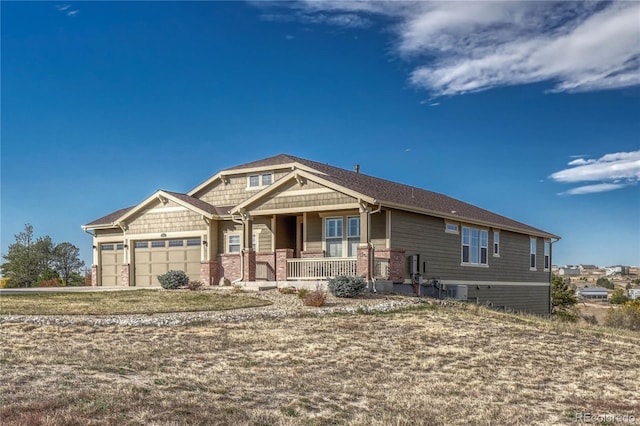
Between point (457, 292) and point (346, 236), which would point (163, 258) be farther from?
point (457, 292)

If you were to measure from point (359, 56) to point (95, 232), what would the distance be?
54.9 feet

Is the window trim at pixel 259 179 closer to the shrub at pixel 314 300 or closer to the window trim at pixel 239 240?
the window trim at pixel 239 240

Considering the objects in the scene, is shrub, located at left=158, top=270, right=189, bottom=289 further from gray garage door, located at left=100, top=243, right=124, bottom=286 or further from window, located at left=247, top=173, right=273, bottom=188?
gray garage door, located at left=100, top=243, right=124, bottom=286

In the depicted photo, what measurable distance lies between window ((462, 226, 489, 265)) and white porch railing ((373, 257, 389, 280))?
6.50 meters

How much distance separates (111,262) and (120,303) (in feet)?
42.8

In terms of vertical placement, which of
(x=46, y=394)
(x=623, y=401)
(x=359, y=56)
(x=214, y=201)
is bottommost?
(x=623, y=401)

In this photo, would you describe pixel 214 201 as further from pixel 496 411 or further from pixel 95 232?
pixel 496 411

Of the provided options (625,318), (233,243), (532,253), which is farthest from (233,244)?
(625,318)

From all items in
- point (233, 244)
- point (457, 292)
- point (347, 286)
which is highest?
point (233, 244)

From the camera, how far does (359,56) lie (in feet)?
79.9

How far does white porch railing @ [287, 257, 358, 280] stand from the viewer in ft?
73.5

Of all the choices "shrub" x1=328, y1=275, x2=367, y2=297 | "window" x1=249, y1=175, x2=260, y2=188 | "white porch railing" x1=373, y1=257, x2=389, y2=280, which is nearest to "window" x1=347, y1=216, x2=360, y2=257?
"white porch railing" x1=373, y1=257, x2=389, y2=280

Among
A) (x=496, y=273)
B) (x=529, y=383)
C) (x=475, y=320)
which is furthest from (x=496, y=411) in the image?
(x=496, y=273)

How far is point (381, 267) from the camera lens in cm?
2239
